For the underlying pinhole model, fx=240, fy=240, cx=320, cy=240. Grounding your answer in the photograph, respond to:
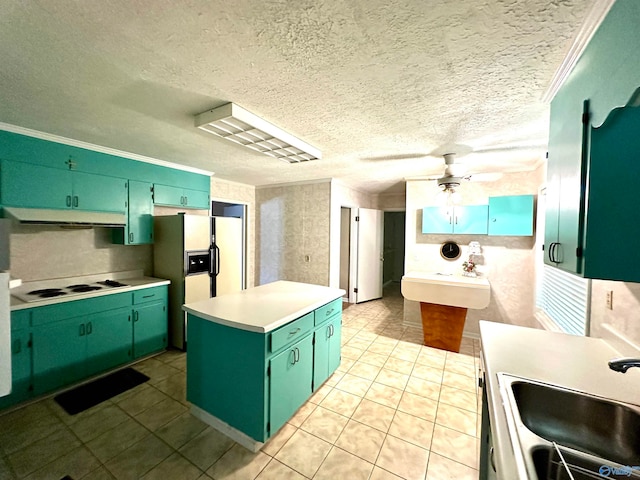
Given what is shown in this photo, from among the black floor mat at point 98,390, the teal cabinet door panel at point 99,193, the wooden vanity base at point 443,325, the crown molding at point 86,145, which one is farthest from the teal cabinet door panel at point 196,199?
the wooden vanity base at point 443,325

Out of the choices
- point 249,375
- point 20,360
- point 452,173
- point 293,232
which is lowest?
point 20,360

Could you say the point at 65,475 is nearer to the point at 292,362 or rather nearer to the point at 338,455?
the point at 292,362

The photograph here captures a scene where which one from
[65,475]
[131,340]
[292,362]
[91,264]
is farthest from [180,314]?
[292,362]

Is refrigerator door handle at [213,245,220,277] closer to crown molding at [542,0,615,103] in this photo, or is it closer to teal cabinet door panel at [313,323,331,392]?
teal cabinet door panel at [313,323,331,392]

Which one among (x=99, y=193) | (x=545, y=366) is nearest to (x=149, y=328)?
(x=99, y=193)

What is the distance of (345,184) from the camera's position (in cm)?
463

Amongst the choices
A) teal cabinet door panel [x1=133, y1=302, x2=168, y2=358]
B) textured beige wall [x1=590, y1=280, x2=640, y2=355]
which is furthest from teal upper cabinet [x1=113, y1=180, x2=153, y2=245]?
textured beige wall [x1=590, y1=280, x2=640, y2=355]

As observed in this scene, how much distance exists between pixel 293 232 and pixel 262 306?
2809 mm

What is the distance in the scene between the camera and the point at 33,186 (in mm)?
2254

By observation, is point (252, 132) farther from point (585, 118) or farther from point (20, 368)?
point (20, 368)

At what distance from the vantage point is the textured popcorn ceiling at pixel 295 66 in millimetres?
1008

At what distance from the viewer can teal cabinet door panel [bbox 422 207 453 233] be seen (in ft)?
11.8

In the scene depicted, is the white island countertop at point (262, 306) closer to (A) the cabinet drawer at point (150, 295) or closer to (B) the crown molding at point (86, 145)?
(A) the cabinet drawer at point (150, 295)

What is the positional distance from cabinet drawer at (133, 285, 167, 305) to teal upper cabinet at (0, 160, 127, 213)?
1.00 metres
